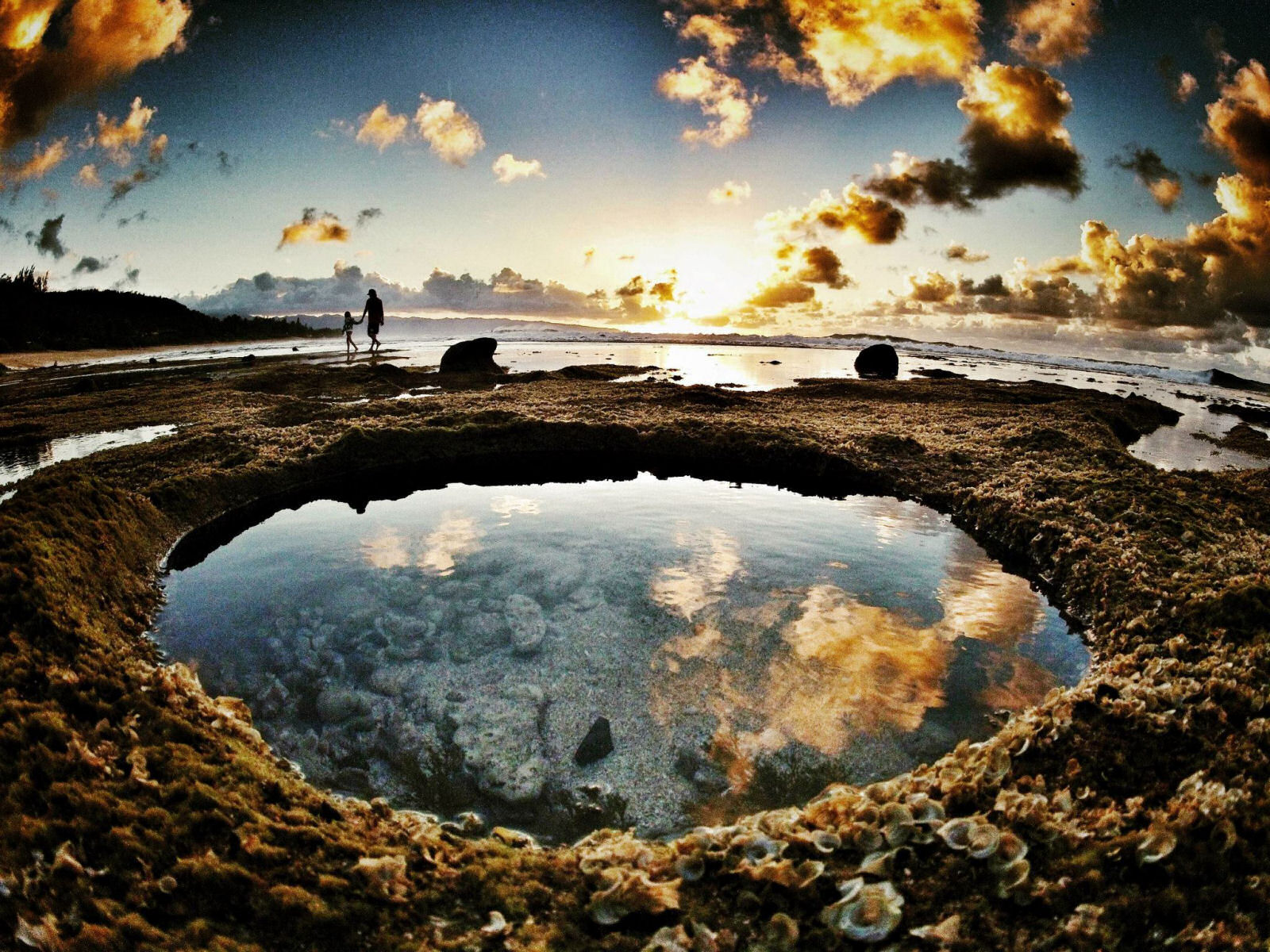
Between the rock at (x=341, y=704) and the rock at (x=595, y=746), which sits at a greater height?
the rock at (x=341, y=704)

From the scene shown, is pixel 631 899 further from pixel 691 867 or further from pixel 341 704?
pixel 341 704

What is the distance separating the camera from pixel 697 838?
15.1 ft

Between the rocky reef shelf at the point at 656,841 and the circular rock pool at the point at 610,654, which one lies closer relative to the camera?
the rocky reef shelf at the point at 656,841

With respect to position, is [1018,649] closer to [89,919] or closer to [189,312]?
[89,919]

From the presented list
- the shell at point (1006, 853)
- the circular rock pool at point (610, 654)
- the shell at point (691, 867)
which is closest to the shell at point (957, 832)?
the shell at point (1006, 853)

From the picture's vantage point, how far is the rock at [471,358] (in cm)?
4597

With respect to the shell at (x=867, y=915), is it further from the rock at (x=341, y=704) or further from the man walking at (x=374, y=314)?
the man walking at (x=374, y=314)

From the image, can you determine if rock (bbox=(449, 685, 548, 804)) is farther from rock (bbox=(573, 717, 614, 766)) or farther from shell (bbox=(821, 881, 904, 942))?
shell (bbox=(821, 881, 904, 942))

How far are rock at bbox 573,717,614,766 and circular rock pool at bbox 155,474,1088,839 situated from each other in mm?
26

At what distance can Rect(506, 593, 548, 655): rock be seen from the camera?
343 inches

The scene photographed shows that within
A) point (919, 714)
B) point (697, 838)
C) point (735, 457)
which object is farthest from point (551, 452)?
point (697, 838)

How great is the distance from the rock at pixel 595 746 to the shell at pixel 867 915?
10.5 feet

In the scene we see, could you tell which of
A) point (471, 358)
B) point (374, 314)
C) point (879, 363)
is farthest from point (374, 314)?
point (879, 363)

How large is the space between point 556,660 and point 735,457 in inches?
508
